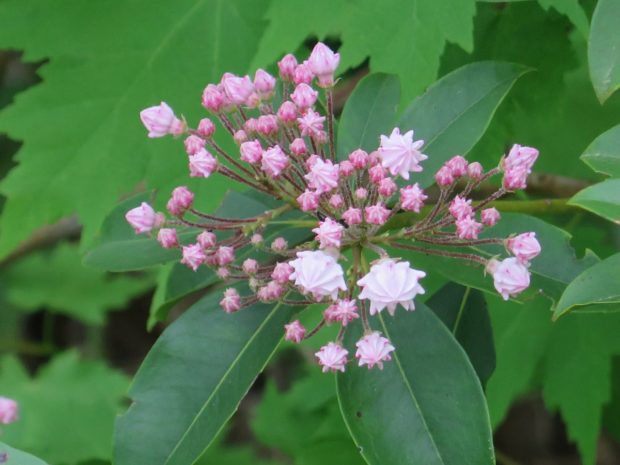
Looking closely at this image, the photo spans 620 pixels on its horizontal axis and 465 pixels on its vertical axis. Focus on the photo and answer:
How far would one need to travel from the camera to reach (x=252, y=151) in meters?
1.52

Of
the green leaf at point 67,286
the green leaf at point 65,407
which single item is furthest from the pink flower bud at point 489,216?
the green leaf at point 67,286

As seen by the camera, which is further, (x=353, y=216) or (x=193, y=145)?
(x=193, y=145)

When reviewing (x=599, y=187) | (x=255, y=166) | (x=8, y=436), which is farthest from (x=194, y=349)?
(x=8, y=436)

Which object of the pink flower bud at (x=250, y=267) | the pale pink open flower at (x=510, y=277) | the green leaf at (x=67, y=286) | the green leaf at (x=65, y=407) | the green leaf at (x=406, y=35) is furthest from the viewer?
the green leaf at (x=67, y=286)

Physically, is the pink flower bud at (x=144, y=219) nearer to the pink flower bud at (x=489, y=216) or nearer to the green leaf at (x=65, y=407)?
the pink flower bud at (x=489, y=216)

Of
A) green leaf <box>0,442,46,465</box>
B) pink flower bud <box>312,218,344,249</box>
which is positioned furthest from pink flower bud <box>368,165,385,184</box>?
green leaf <box>0,442,46,465</box>

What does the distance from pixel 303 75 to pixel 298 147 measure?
0.47 feet

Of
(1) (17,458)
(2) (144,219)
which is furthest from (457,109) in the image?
(1) (17,458)

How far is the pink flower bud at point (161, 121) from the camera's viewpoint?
5.39 ft

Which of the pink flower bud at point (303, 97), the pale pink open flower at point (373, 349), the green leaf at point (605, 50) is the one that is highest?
the green leaf at point (605, 50)

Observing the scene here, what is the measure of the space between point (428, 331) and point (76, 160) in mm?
1093

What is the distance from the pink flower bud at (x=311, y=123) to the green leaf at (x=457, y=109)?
0.80ft

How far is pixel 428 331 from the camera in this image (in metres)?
1.64

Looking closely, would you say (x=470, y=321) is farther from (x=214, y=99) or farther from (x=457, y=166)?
(x=214, y=99)
